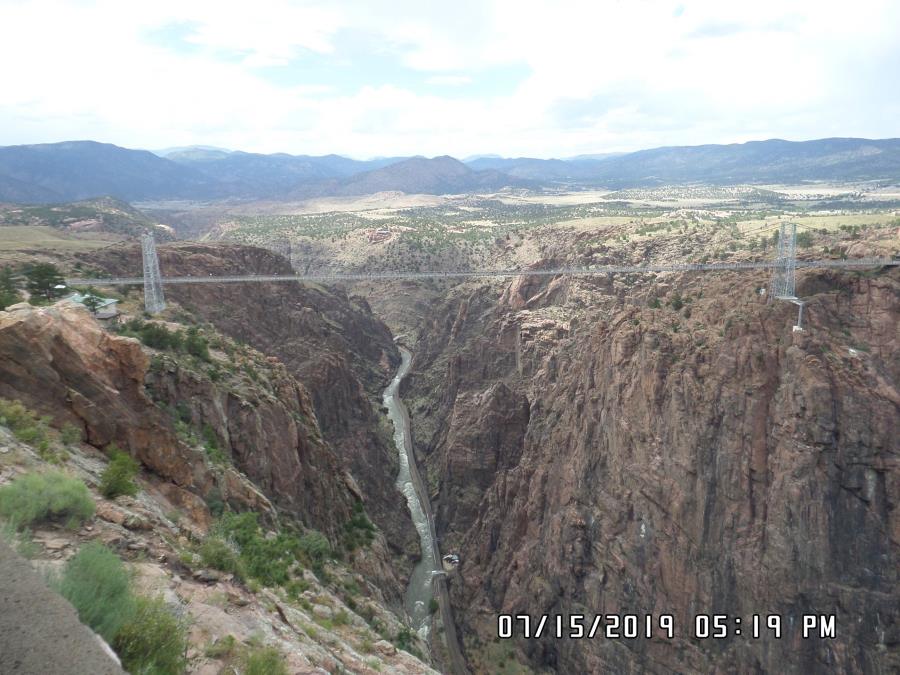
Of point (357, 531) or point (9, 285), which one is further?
point (357, 531)

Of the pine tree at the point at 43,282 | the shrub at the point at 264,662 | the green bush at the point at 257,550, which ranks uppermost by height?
the pine tree at the point at 43,282

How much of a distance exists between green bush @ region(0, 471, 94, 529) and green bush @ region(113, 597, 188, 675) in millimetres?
2440

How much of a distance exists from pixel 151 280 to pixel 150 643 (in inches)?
1460

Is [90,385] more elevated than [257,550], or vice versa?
[90,385]

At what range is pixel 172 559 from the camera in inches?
401

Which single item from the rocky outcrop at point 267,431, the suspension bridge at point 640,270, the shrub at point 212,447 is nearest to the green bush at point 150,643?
the shrub at point 212,447

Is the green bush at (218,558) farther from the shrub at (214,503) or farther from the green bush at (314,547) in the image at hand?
the green bush at (314,547)

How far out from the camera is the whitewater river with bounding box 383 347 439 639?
3809 centimetres

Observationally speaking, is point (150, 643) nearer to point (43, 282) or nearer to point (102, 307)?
point (102, 307)

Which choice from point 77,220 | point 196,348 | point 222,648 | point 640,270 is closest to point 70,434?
point 222,648

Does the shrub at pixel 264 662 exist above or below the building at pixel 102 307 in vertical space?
below

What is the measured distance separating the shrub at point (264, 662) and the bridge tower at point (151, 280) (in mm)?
32962

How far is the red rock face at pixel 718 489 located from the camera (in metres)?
25.3

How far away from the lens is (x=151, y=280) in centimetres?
3900
